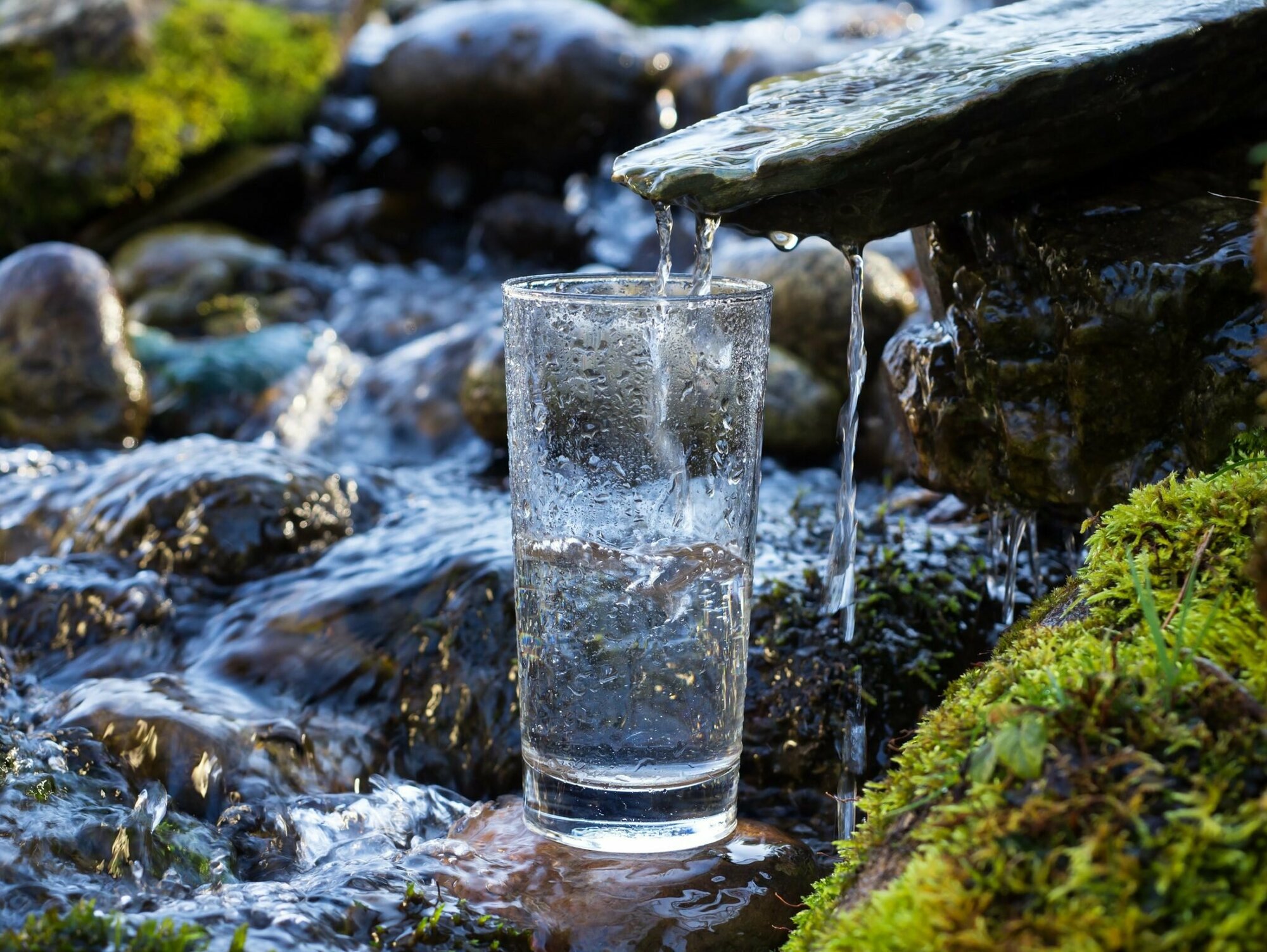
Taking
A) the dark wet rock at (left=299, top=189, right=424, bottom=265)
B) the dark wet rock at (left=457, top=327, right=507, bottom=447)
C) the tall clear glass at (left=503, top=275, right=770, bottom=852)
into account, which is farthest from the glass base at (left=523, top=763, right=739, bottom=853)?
the dark wet rock at (left=299, top=189, right=424, bottom=265)

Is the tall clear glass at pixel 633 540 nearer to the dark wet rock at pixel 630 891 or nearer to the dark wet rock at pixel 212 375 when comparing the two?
the dark wet rock at pixel 630 891

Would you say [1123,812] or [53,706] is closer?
[1123,812]

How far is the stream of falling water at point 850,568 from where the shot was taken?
2992mm

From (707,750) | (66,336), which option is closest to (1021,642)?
(707,750)

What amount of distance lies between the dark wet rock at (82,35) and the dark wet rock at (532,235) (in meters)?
3.48

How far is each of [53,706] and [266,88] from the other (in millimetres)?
9843

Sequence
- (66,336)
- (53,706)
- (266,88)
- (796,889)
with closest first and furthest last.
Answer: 1. (796,889)
2. (53,706)
3. (66,336)
4. (266,88)

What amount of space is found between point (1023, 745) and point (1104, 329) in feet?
4.78

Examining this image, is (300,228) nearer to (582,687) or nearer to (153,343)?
(153,343)

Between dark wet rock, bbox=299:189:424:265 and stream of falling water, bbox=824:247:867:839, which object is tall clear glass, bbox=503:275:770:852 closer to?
stream of falling water, bbox=824:247:867:839

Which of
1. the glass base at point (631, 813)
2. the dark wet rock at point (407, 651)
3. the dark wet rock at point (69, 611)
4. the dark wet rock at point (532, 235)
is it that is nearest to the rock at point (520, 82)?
the dark wet rock at point (532, 235)

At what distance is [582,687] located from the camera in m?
2.56

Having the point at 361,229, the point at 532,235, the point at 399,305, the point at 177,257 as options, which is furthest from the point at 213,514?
the point at 361,229

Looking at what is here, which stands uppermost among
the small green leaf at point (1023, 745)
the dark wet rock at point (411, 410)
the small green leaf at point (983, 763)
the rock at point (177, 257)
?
the small green leaf at point (1023, 745)
